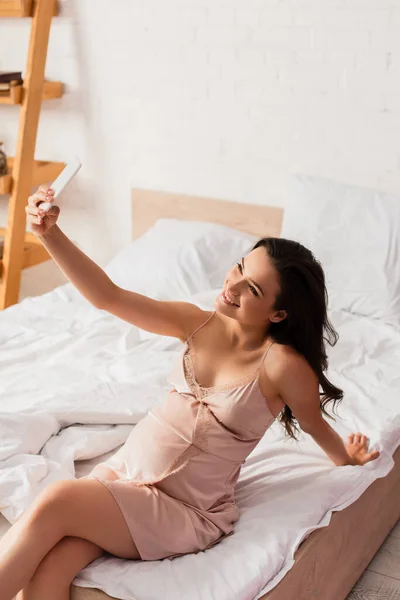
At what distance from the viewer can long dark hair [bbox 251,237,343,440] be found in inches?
58.1

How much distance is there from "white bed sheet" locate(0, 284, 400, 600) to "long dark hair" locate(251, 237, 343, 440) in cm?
27

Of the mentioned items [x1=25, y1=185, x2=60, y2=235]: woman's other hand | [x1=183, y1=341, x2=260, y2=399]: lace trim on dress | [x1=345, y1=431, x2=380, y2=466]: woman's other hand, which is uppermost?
[x1=25, y1=185, x2=60, y2=235]: woman's other hand

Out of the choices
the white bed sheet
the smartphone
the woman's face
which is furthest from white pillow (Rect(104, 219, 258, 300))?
the smartphone

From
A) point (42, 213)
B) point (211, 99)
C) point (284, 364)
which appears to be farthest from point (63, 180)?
point (211, 99)

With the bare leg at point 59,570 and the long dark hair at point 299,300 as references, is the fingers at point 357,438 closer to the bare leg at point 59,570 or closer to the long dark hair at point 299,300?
the long dark hair at point 299,300

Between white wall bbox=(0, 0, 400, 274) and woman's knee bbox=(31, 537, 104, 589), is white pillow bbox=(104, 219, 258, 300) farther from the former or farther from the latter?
woman's knee bbox=(31, 537, 104, 589)

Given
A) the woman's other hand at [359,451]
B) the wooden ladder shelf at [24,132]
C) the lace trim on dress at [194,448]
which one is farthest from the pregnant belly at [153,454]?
the wooden ladder shelf at [24,132]

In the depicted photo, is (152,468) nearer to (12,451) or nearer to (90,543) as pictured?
(90,543)

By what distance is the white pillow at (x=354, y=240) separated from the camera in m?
2.54

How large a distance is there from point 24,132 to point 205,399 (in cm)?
197

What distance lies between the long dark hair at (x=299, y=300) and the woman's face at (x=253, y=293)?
0.04 ft

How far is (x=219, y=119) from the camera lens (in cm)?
305

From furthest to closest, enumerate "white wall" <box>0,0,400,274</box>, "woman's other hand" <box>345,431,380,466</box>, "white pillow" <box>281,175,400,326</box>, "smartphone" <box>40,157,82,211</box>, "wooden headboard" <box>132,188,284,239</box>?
"wooden headboard" <box>132,188,284,239</box> < "white wall" <box>0,0,400,274</box> < "white pillow" <box>281,175,400,326</box> < "woman's other hand" <box>345,431,380,466</box> < "smartphone" <box>40,157,82,211</box>

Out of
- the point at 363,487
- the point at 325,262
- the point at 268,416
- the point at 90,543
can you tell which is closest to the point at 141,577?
the point at 90,543
